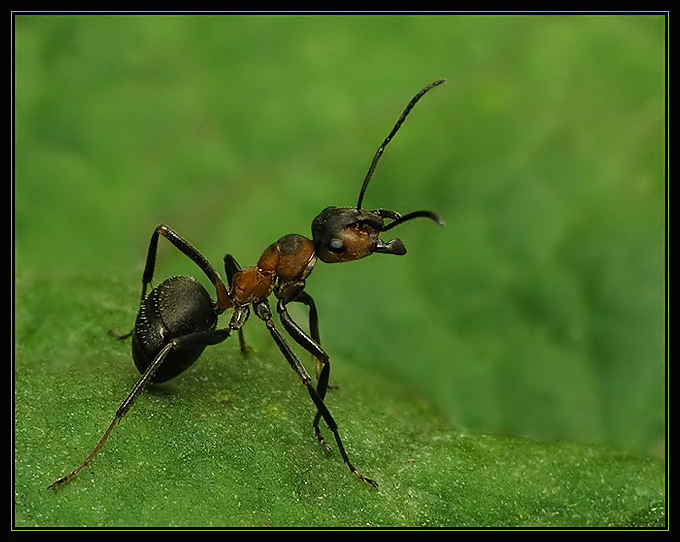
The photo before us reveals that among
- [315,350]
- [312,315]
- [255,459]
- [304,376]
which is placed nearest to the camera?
[255,459]

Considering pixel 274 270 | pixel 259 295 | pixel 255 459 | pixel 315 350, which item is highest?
pixel 274 270

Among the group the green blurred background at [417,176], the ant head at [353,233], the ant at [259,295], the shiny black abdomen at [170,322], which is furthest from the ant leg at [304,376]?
the ant head at [353,233]

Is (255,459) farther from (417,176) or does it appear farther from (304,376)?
(417,176)

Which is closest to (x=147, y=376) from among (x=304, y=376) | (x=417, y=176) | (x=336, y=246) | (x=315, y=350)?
(x=304, y=376)

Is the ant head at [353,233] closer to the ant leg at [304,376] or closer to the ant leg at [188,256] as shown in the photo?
the ant leg at [304,376]

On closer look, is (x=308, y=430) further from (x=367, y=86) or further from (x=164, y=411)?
(x=367, y=86)

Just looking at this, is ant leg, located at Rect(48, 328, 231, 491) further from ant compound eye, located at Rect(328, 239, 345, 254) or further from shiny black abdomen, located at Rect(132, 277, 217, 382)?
ant compound eye, located at Rect(328, 239, 345, 254)
